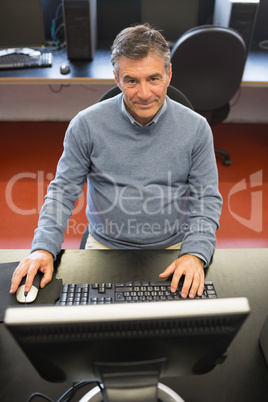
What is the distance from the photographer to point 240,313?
60cm

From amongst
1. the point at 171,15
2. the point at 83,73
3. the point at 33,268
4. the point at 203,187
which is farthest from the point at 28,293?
the point at 171,15

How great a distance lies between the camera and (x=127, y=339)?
0.62 metres

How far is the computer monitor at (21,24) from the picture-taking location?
2.62 meters

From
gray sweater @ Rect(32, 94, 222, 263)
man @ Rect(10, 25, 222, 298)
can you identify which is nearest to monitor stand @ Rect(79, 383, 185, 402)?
man @ Rect(10, 25, 222, 298)

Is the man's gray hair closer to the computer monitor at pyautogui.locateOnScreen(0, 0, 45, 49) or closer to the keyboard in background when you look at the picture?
the keyboard in background

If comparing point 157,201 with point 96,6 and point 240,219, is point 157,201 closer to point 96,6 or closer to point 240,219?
point 240,219

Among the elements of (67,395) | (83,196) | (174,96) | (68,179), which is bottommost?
(83,196)

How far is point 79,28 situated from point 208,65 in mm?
879

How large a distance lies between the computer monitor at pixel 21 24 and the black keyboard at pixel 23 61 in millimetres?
145

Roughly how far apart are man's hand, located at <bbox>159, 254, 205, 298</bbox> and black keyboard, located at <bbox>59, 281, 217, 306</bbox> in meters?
0.02

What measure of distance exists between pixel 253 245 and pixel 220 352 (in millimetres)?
1754

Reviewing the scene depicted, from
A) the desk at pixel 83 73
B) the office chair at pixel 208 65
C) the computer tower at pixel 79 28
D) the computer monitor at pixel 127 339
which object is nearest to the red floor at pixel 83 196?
the office chair at pixel 208 65

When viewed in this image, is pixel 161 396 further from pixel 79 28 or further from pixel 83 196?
pixel 79 28

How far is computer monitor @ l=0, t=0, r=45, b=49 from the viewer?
2.62 metres
